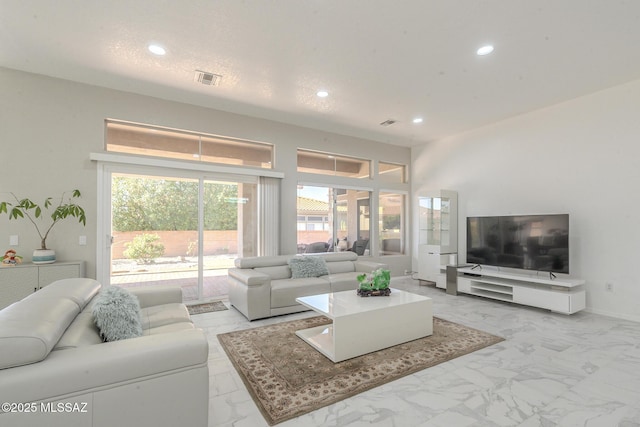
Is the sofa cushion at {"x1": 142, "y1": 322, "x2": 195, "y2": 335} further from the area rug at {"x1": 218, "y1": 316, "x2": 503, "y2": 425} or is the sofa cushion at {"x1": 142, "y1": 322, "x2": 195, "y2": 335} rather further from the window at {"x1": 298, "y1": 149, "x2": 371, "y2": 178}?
the window at {"x1": 298, "y1": 149, "x2": 371, "y2": 178}

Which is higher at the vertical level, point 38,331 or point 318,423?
point 38,331

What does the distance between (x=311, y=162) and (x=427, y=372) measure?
13.9 feet

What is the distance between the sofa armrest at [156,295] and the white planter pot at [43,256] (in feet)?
4.85

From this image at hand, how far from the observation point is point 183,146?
4629 mm

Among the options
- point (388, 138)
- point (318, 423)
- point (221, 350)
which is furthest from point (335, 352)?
point (388, 138)

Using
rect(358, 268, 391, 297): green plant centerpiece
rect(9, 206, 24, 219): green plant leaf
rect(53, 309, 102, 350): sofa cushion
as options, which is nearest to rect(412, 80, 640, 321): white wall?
rect(358, 268, 391, 297): green plant centerpiece

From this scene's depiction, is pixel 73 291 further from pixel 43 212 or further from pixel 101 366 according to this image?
pixel 43 212

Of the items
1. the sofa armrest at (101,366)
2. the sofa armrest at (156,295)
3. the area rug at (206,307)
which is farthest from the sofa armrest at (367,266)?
the sofa armrest at (101,366)

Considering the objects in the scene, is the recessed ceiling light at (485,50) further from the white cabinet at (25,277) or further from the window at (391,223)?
the white cabinet at (25,277)

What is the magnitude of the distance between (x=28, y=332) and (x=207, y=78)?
3.29m

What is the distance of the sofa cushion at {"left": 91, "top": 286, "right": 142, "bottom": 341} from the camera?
1.79 m

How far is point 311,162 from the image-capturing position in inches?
232

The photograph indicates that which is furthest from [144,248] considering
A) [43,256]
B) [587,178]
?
[587,178]

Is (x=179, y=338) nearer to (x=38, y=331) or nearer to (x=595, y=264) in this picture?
(x=38, y=331)
